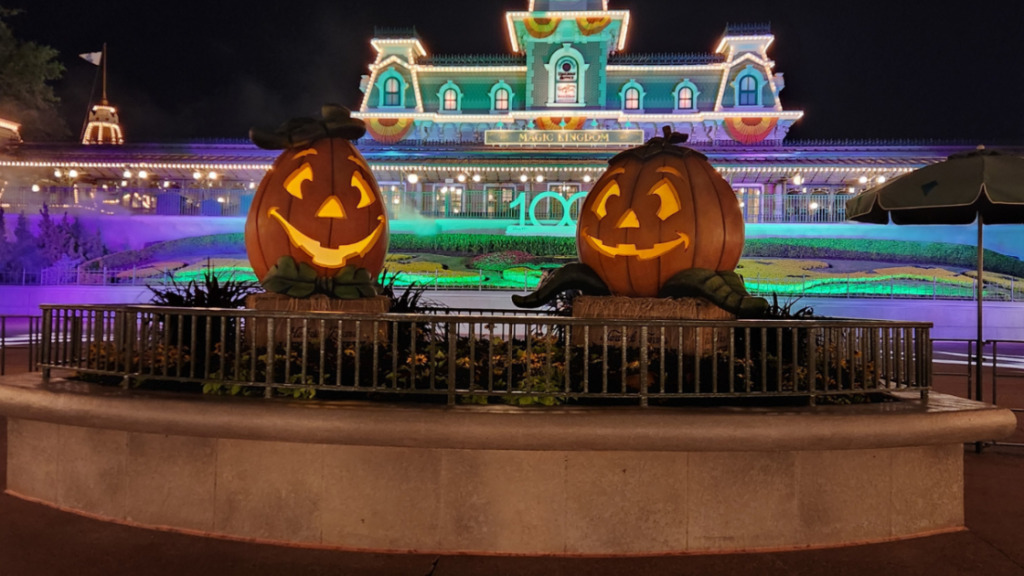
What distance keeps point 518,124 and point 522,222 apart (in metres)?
19.5

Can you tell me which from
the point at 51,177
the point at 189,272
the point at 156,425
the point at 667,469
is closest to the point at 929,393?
the point at 667,469

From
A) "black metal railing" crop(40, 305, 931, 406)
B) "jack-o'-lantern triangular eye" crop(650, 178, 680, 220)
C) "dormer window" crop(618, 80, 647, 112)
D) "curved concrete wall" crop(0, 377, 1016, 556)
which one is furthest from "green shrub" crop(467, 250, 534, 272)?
"dormer window" crop(618, 80, 647, 112)

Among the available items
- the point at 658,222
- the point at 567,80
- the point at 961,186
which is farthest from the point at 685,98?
the point at 658,222

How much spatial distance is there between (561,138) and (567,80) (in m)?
12.5

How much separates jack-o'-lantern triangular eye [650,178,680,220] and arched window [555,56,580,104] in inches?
1762

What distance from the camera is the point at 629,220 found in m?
6.04

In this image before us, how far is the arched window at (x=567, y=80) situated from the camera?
4866cm

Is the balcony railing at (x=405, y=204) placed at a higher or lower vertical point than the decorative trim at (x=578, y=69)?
lower

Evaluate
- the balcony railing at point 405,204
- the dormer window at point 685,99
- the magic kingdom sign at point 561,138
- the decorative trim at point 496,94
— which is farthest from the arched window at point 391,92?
the dormer window at point 685,99

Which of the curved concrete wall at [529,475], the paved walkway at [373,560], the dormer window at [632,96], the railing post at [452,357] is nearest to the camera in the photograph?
the paved walkway at [373,560]

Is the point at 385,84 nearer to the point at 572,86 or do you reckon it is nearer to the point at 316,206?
the point at 572,86

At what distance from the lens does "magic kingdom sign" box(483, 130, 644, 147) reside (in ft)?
125

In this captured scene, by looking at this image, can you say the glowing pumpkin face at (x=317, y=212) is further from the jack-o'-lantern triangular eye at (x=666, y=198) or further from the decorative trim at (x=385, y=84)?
the decorative trim at (x=385, y=84)

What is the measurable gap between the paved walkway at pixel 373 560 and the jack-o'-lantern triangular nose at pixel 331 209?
10.6 feet
